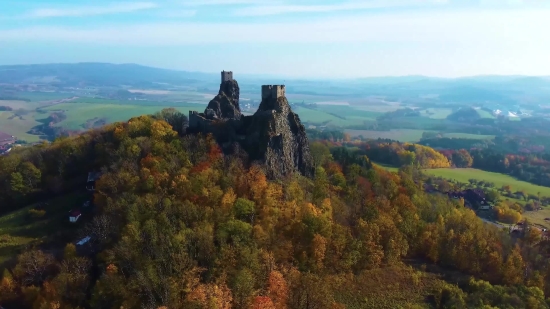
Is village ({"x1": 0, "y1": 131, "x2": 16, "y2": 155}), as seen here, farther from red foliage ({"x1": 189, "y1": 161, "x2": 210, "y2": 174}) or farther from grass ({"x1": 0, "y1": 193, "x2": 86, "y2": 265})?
red foliage ({"x1": 189, "y1": 161, "x2": 210, "y2": 174})

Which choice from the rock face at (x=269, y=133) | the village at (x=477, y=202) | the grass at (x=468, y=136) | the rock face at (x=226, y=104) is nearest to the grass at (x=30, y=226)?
the rock face at (x=269, y=133)

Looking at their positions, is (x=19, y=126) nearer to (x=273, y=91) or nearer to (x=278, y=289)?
(x=273, y=91)

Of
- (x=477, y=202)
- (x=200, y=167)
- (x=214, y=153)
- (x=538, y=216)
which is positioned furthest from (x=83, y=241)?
(x=538, y=216)

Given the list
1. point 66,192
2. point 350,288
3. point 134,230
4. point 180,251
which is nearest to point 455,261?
point 350,288

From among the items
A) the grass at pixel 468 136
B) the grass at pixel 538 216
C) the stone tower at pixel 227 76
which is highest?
the stone tower at pixel 227 76

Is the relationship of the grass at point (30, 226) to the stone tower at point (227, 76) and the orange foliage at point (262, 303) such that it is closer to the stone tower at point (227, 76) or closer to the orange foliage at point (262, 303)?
the orange foliage at point (262, 303)

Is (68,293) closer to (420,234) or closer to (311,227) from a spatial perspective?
(311,227)
